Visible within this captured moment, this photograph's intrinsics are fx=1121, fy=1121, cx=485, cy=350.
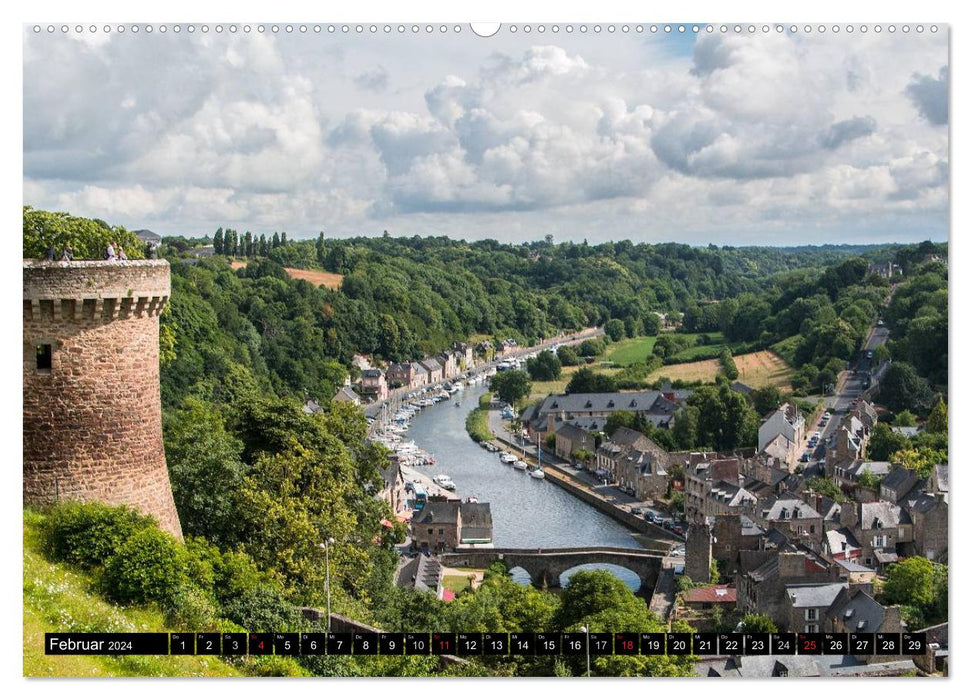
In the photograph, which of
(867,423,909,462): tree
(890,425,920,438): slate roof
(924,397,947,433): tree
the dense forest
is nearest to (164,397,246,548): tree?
the dense forest

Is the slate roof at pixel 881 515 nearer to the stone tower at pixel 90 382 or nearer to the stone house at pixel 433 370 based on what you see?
the stone tower at pixel 90 382

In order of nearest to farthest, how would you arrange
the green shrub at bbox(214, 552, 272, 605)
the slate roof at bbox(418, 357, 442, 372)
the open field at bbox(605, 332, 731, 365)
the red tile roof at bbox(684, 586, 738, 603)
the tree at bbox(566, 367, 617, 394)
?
the green shrub at bbox(214, 552, 272, 605) → the red tile roof at bbox(684, 586, 738, 603) → the tree at bbox(566, 367, 617, 394) → the open field at bbox(605, 332, 731, 365) → the slate roof at bbox(418, 357, 442, 372)

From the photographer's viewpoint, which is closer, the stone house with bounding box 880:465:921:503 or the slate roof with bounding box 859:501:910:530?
the slate roof with bounding box 859:501:910:530

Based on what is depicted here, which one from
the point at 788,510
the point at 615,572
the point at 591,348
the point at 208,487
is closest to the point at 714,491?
the point at 788,510

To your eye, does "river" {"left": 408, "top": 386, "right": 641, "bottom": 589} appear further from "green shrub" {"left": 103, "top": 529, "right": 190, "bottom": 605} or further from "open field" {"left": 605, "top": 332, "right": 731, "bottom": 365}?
"green shrub" {"left": 103, "top": 529, "right": 190, "bottom": 605}

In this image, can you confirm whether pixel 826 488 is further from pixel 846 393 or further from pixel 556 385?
pixel 556 385

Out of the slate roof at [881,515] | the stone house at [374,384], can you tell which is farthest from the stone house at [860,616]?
the stone house at [374,384]

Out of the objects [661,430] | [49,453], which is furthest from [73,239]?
[661,430]

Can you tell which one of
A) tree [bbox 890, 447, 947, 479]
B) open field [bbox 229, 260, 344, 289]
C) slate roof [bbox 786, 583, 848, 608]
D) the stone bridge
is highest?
open field [bbox 229, 260, 344, 289]
